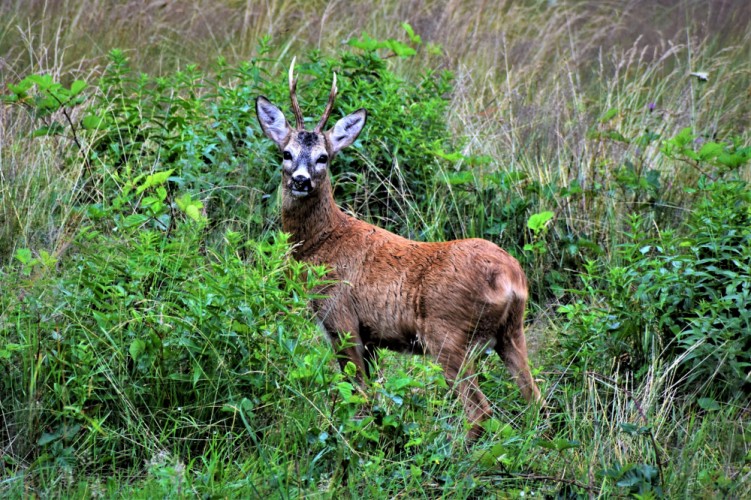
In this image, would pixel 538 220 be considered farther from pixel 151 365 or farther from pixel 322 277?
pixel 151 365

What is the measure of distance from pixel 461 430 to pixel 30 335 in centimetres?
182

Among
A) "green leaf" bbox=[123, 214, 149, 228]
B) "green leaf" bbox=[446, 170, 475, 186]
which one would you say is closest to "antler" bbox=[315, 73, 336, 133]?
"green leaf" bbox=[446, 170, 475, 186]

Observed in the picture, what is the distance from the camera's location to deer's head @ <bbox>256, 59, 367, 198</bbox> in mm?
5207

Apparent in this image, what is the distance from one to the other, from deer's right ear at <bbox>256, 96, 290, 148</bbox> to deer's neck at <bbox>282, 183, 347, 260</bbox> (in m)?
0.39

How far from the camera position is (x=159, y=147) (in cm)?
623

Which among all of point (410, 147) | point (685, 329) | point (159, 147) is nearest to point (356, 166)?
point (410, 147)

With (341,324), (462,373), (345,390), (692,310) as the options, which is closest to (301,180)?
(341,324)

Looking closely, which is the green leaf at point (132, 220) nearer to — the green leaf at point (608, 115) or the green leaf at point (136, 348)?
the green leaf at point (136, 348)

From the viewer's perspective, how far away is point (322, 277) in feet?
16.4

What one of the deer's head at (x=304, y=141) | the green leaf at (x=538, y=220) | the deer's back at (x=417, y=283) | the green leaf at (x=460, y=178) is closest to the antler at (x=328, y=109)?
the deer's head at (x=304, y=141)

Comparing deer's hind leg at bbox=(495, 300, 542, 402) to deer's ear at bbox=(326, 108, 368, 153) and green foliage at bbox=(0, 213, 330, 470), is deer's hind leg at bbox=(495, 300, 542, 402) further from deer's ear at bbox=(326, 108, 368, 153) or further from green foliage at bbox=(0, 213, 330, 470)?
deer's ear at bbox=(326, 108, 368, 153)

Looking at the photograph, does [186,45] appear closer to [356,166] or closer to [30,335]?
[356,166]

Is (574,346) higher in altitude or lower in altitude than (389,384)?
lower

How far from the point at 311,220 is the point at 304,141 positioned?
0.42 m
